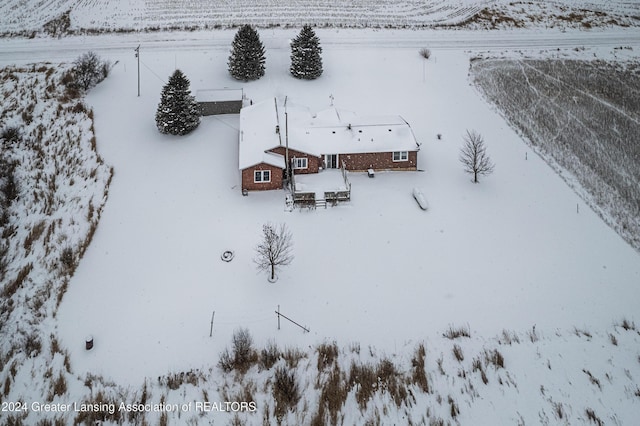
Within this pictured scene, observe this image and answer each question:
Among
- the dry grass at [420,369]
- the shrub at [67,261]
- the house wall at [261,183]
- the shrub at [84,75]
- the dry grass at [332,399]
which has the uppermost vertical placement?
the shrub at [84,75]

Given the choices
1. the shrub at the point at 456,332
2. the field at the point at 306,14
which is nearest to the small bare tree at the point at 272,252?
the shrub at the point at 456,332

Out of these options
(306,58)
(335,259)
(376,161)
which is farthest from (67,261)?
(306,58)

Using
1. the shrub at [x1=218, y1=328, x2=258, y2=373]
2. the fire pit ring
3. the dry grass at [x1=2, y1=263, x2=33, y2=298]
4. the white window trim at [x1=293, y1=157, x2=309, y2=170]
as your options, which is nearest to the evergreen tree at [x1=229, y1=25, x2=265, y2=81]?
the white window trim at [x1=293, y1=157, x2=309, y2=170]

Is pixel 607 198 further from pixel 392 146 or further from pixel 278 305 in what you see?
pixel 278 305

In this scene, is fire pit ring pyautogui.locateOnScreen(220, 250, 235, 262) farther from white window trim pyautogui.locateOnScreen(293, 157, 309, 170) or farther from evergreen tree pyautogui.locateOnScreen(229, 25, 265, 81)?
evergreen tree pyautogui.locateOnScreen(229, 25, 265, 81)

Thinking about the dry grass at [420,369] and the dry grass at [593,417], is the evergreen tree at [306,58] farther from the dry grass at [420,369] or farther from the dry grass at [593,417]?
the dry grass at [593,417]

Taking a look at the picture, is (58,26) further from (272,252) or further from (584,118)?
(584,118)
